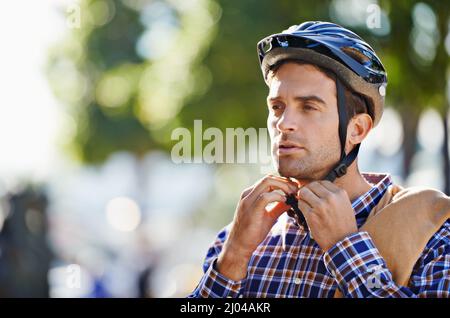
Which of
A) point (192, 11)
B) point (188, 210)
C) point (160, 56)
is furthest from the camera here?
point (188, 210)

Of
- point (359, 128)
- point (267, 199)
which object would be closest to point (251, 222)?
point (267, 199)

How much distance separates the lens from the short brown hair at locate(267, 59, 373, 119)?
3.56 meters

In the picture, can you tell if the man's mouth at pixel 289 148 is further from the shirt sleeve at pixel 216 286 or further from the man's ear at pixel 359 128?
the shirt sleeve at pixel 216 286

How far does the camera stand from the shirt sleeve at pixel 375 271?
305cm

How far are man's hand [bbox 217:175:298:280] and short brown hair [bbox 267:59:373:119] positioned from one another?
51 cm

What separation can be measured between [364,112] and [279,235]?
78 cm

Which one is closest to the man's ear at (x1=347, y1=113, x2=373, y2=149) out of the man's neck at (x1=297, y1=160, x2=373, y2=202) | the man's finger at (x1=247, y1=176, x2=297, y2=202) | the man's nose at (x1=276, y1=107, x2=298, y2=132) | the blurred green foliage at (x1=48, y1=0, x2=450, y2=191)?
the man's neck at (x1=297, y1=160, x2=373, y2=202)

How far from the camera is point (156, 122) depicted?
15.4 meters

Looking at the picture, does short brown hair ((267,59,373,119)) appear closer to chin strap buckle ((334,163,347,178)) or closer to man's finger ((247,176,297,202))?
chin strap buckle ((334,163,347,178))

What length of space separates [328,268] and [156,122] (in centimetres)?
1246

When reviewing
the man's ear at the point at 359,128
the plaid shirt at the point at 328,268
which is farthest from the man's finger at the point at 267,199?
the man's ear at the point at 359,128
